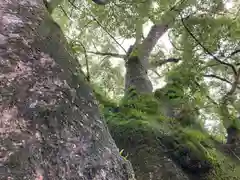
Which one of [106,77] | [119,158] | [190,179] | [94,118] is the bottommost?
[190,179]

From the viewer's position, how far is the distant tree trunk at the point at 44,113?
3.14 feet

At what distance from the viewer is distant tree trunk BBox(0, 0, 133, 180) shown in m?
0.96

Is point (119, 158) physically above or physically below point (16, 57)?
below

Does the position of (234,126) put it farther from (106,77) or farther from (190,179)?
(106,77)

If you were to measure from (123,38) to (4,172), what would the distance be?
4001 millimetres

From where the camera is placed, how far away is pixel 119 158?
1.21m

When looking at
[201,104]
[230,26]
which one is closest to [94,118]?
[201,104]

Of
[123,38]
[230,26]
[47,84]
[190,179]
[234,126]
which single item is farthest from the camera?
[123,38]

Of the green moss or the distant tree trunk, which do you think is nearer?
the distant tree trunk

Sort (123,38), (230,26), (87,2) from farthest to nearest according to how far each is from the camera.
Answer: (123,38), (87,2), (230,26)

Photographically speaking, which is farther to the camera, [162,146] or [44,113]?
[162,146]

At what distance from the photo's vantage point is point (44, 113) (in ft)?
3.49

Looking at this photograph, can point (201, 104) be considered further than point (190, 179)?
Yes

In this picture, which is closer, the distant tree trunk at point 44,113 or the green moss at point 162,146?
the distant tree trunk at point 44,113
